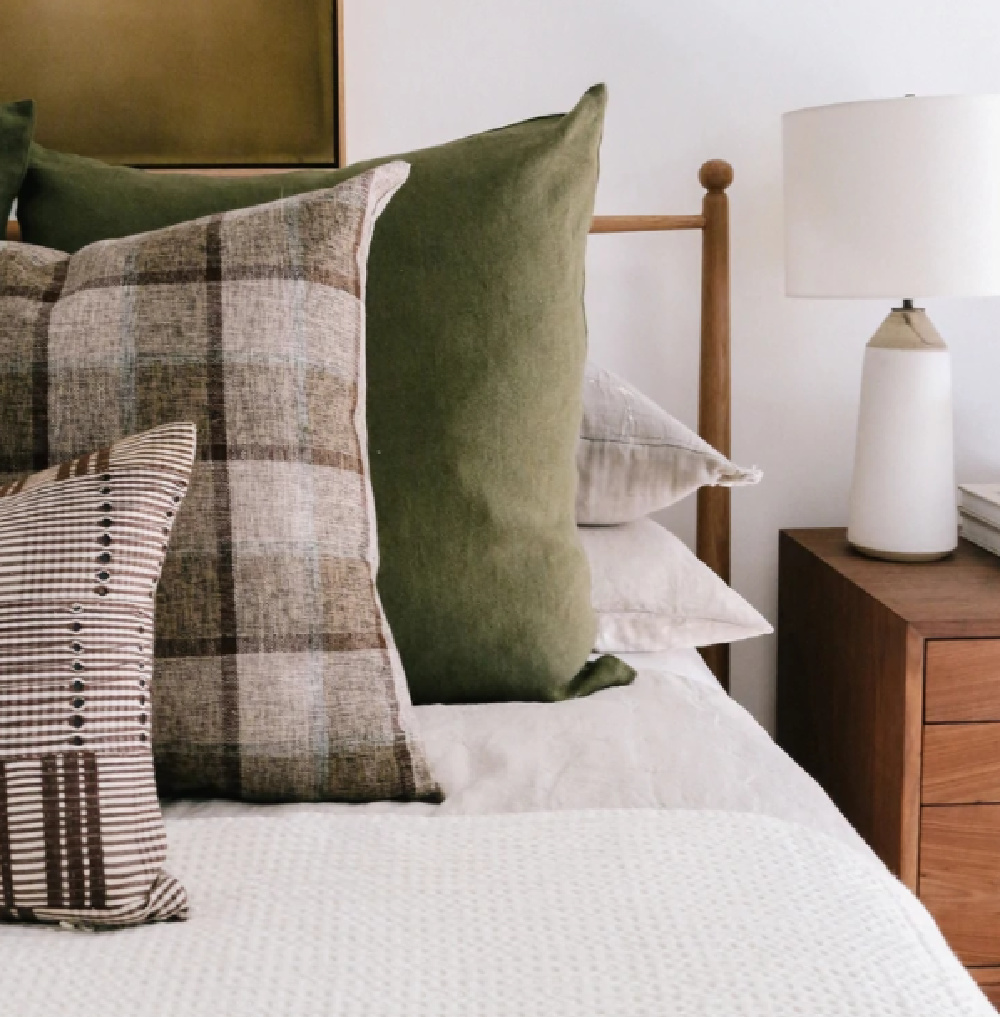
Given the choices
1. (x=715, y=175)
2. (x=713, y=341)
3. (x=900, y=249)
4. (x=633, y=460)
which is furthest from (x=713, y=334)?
(x=633, y=460)

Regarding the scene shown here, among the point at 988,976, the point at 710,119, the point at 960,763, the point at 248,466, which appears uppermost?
the point at 710,119

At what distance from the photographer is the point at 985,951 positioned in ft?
4.51

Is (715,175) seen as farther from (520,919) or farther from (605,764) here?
(520,919)

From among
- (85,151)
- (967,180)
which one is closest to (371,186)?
(967,180)

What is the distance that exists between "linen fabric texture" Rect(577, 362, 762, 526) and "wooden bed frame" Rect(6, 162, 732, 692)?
0.35m

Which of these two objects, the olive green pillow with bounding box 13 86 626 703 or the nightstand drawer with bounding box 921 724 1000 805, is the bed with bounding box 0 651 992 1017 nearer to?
the olive green pillow with bounding box 13 86 626 703

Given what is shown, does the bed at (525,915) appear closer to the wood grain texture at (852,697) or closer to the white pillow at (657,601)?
the white pillow at (657,601)

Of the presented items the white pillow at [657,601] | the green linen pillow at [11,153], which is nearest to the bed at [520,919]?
the white pillow at [657,601]

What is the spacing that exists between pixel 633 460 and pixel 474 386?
356 millimetres

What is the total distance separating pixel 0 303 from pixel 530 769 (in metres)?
0.52

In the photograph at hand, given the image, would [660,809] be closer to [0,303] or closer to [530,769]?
[530,769]

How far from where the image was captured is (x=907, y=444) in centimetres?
151

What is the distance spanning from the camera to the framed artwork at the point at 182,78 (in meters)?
1.62

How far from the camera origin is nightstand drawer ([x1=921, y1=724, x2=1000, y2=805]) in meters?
1.35
